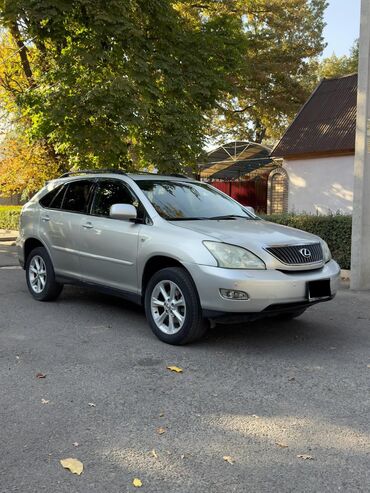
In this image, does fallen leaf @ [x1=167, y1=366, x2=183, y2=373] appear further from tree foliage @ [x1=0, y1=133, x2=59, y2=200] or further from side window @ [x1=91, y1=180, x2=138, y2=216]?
tree foliage @ [x1=0, y1=133, x2=59, y2=200]

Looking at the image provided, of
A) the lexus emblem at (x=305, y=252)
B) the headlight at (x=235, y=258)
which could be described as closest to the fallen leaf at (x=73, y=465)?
the headlight at (x=235, y=258)

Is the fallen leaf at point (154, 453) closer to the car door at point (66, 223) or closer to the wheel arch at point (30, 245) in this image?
the car door at point (66, 223)

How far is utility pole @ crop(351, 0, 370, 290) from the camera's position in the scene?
8547 mm

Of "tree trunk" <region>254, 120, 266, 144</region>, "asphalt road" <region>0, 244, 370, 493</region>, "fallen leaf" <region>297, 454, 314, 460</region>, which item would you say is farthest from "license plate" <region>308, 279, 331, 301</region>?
"tree trunk" <region>254, 120, 266, 144</region>

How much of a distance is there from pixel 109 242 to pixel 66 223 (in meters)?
1.03

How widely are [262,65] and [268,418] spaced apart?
2320 centimetres

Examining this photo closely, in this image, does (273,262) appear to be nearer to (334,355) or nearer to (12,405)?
(334,355)

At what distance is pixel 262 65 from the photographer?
80.8ft

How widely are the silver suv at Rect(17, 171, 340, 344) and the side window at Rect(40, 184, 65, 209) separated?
0.06ft

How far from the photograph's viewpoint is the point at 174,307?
5.34 meters

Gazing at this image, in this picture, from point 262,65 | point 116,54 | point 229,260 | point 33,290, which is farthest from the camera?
point 262,65

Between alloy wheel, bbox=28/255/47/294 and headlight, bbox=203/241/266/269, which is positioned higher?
headlight, bbox=203/241/266/269

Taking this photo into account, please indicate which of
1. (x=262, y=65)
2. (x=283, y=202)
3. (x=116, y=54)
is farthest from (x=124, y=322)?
(x=262, y=65)

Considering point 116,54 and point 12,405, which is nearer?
point 12,405
